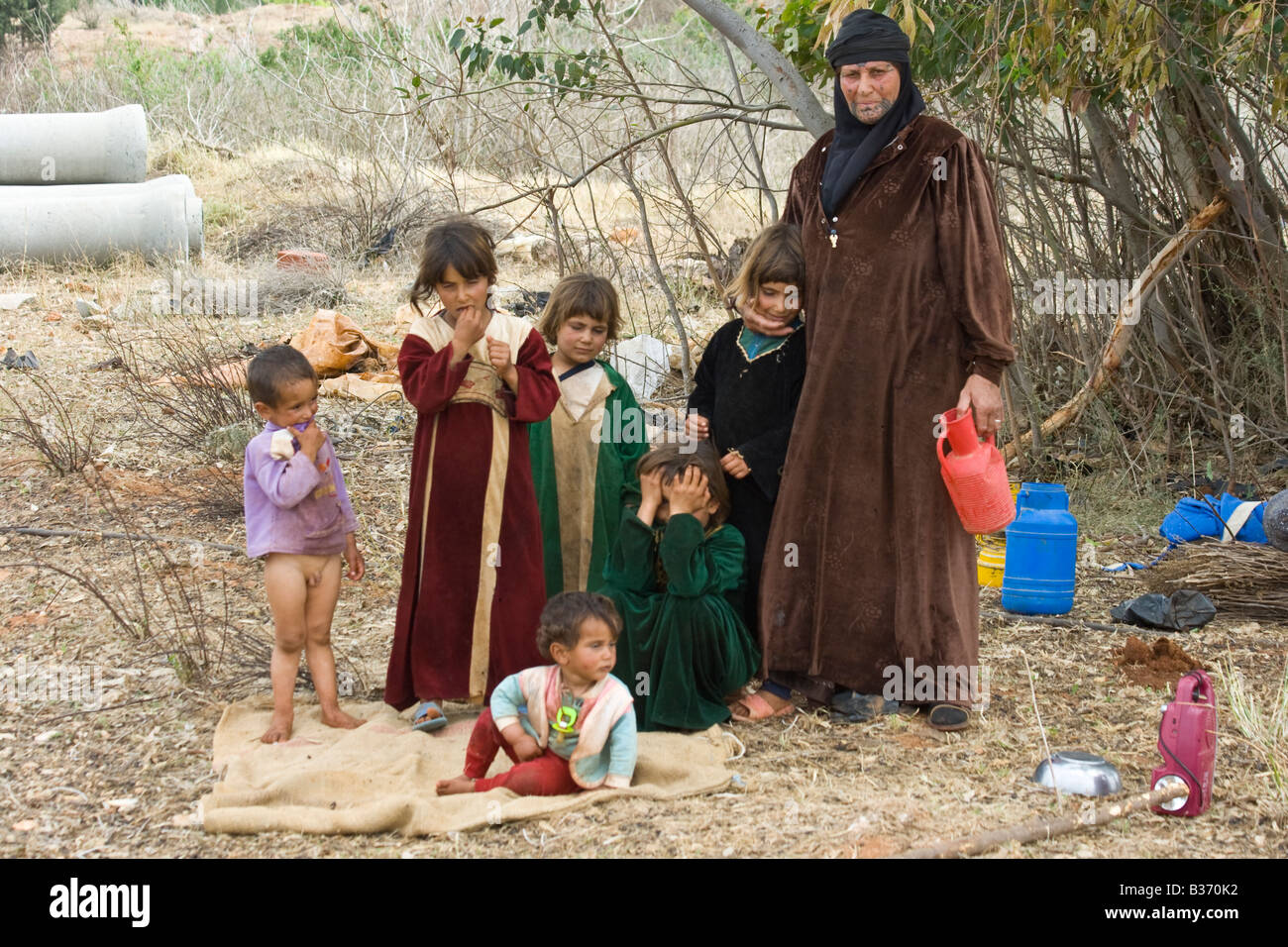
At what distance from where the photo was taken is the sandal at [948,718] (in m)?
3.86

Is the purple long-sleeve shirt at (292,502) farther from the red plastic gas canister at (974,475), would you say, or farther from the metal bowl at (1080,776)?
the metal bowl at (1080,776)

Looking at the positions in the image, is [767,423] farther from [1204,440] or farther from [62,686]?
[1204,440]

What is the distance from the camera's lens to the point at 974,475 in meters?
3.61

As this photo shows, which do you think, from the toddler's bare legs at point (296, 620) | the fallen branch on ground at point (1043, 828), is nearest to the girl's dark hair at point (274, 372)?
the toddler's bare legs at point (296, 620)

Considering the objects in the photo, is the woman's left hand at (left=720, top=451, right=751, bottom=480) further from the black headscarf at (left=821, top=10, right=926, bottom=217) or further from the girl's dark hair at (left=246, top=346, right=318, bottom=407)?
the girl's dark hair at (left=246, top=346, right=318, bottom=407)

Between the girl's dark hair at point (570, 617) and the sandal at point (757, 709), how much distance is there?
0.80 metres

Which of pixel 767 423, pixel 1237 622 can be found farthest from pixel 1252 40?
pixel 767 423

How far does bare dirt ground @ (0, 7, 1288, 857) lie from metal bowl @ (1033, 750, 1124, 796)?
5cm

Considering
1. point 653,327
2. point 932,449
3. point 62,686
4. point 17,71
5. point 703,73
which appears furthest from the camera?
point 703,73

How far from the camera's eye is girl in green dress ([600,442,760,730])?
12.6ft

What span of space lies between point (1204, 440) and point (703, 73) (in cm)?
1324

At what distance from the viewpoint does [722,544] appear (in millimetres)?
4020

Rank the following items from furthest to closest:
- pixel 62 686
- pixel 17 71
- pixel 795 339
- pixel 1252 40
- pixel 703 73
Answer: pixel 703 73 < pixel 17 71 < pixel 1252 40 < pixel 62 686 < pixel 795 339

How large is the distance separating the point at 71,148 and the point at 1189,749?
12.3 metres
